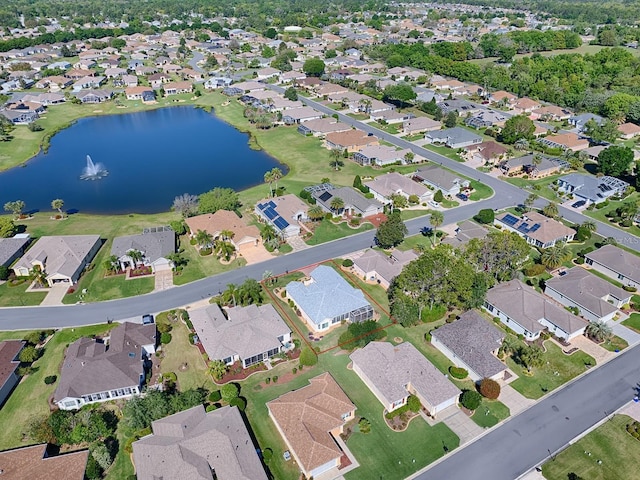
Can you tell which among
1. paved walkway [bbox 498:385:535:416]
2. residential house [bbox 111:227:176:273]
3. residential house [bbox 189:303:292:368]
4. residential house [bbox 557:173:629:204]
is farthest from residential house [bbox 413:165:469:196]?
residential house [bbox 111:227:176:273]

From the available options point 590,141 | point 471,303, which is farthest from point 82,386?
point 590,141

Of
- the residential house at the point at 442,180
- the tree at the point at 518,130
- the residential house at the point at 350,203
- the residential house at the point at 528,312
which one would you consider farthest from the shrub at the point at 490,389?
the tree at the point at 518,130

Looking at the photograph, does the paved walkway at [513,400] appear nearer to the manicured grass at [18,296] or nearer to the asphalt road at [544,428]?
the asphalt road at [544,428]

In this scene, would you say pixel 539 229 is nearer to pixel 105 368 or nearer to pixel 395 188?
pixel 395 188

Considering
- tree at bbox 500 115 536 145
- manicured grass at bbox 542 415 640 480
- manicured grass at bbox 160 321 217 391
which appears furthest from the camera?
tree at bbox 500 115 536 145

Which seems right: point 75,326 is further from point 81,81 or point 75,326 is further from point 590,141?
point 81,81

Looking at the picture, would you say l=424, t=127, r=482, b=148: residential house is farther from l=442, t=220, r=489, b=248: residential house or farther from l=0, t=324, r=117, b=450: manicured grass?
l=0, t=324, r=117, b=450: manicured grass
